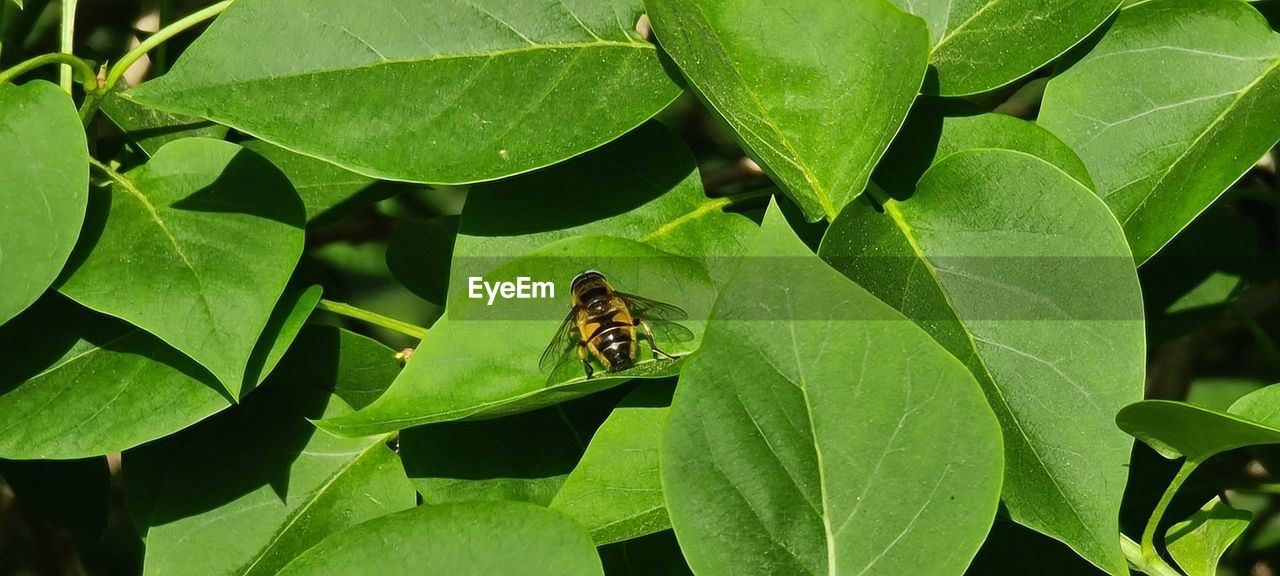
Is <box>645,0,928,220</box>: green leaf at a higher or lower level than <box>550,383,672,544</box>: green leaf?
higher

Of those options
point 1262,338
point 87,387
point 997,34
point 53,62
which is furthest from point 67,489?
point 1262,338

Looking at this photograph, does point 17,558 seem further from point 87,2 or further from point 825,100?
point 825,100

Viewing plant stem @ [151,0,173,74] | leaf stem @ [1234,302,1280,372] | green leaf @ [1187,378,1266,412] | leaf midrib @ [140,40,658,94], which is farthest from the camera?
green leaf @ [1187,378,1266,412]

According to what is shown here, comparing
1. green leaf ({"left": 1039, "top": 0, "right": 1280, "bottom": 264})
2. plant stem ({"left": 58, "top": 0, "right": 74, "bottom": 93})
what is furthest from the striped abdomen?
plant stem ({"left": 58, "top": 0, "right": 74, "bottom": 93})

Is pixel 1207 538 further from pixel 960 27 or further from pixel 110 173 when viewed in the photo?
pixel 110 173

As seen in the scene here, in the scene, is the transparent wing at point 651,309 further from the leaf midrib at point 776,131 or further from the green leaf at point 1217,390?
the green leaf at point 1217,390

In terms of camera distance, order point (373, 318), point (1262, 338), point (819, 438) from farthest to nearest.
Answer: point (1262, 338), point (373, 318), point (819, 438)

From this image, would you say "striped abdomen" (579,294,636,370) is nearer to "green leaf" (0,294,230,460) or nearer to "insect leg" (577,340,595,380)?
"insect leg" (577,340,595,380)
